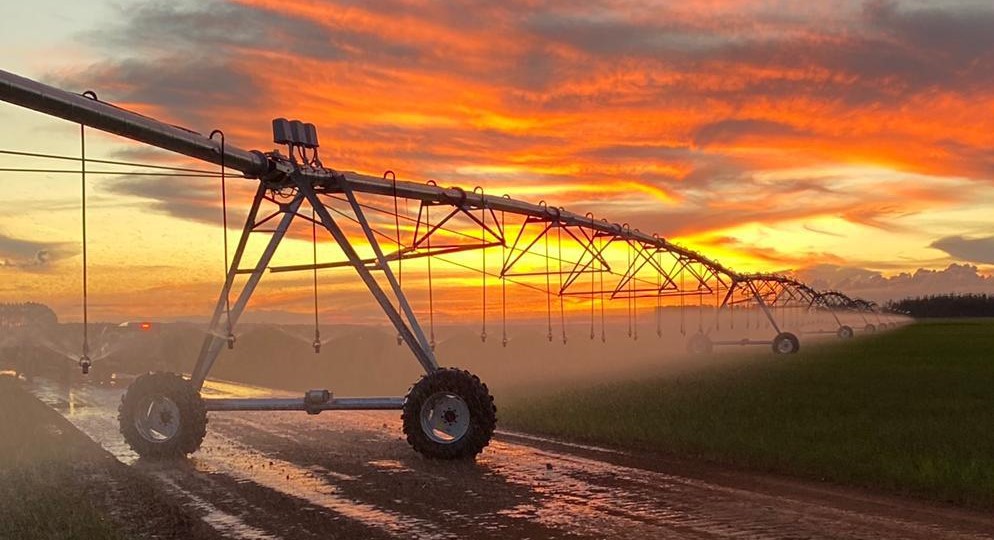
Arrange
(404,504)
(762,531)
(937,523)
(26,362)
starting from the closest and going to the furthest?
(762,531) < (937,523) < (404,504) < (26,362)

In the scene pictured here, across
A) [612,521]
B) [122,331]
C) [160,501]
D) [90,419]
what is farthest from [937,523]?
[122,331]

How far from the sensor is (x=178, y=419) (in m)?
20.3

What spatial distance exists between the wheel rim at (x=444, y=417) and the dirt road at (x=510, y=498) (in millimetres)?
896

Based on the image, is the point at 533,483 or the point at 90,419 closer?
the point at 533,483

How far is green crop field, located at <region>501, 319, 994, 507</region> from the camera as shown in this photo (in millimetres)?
18062

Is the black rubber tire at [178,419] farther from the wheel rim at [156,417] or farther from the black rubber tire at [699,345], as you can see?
the black rubber tire at [699,345]

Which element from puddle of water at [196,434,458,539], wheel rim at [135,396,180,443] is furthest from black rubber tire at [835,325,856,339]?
wheel rim at [135,396,180,443]

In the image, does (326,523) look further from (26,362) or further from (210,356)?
(26,362)

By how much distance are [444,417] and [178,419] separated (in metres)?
5.61

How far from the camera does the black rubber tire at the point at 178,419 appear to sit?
66.0 ft

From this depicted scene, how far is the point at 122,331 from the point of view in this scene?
66.9 m

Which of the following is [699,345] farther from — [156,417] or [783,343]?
[156,417]

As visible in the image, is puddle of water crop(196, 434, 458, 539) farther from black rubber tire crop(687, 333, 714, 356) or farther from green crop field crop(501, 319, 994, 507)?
black rubber tire crop(687, 333, 714, 356)

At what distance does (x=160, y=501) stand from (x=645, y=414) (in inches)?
591
